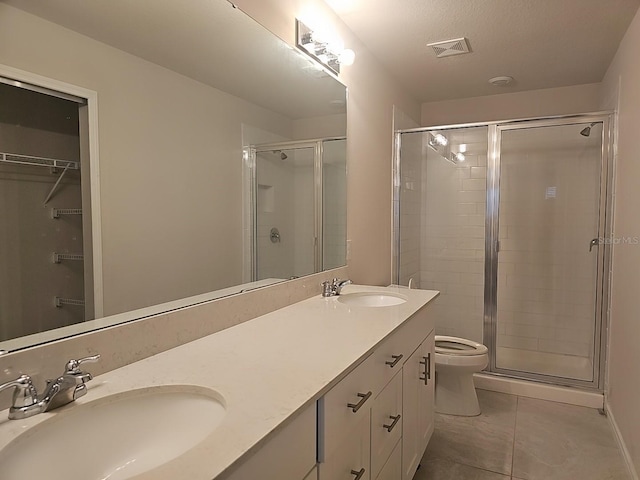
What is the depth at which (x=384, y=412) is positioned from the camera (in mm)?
1414

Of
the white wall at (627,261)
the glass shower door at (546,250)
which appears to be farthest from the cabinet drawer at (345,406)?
the glass shower door at (546,250)

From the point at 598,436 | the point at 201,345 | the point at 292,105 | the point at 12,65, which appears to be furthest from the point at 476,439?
the point at 12,65

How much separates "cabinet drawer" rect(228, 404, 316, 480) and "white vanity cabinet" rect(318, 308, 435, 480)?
0.15 feet

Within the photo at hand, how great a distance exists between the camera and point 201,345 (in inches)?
49.9

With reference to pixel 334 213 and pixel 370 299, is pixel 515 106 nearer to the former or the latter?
pixel 334 213

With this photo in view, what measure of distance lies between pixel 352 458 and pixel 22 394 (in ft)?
2.67

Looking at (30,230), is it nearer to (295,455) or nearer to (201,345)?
(201,345)

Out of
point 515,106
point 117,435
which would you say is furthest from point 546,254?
point 117,435

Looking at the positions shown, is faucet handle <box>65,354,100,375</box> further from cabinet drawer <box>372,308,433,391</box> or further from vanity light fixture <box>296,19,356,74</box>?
vanity light fixture <box>296,19,356,74</box>

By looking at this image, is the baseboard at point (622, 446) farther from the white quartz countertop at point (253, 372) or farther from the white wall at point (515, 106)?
the white wall at point (515, 106)

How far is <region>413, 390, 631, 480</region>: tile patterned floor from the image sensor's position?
206 centimetres

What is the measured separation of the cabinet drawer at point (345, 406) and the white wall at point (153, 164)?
1.93ft

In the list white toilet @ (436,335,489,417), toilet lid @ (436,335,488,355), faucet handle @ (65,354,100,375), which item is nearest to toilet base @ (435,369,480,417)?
white toilet @ (436,335,489,417)

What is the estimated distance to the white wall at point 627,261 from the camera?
207cm
